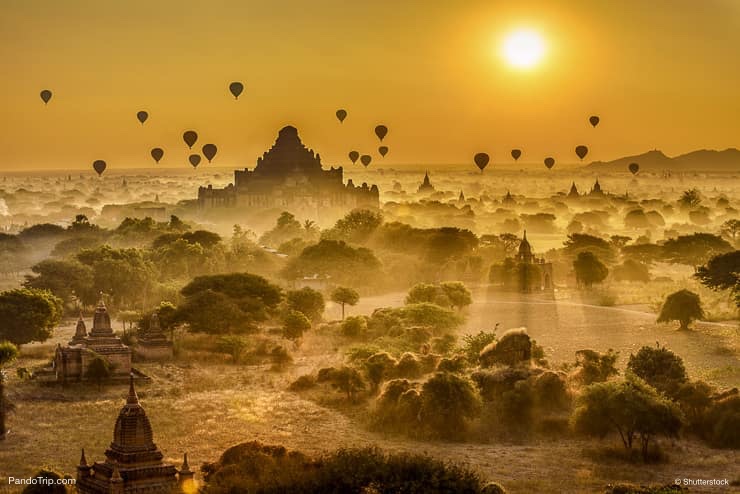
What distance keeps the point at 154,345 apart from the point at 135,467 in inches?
877

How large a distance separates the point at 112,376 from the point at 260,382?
4.96 metres

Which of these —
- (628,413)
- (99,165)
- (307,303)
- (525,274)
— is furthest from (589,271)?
(99,165)

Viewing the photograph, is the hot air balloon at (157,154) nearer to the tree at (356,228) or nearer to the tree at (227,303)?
the tree at (356,228)

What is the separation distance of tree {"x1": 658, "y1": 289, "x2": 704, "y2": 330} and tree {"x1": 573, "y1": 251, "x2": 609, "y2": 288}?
17.0m

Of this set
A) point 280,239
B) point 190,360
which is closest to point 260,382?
point 190,360

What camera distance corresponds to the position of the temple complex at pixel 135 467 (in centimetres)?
2762

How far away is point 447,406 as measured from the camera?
3828cm

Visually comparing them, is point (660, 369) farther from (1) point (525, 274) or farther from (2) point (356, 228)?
(2) point (356, 228)

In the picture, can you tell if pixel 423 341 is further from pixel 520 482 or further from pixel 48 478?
pixel 48 478

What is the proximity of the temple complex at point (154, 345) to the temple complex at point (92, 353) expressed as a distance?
2.98m

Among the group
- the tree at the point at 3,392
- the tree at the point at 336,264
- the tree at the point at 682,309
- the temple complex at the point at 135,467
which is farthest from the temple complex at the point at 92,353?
the tree at the point at 336,264

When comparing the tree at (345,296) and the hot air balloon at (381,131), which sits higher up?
the hot air balloon at (381,131)

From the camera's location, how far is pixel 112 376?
45.2m

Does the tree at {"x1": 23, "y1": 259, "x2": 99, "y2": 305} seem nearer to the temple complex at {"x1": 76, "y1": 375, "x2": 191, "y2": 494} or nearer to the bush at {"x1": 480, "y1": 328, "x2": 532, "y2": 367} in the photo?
the bush at {"x1": 480, "y1": 328, "x2": 532, "y2": 367}
